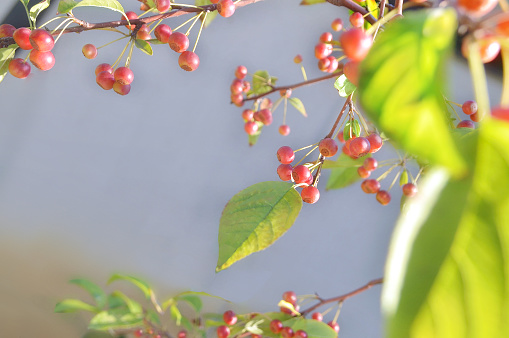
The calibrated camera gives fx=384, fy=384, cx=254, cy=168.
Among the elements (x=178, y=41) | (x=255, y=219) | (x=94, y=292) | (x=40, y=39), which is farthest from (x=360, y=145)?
(x=94, y=292)

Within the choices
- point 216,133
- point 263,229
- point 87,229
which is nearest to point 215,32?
point 216,133

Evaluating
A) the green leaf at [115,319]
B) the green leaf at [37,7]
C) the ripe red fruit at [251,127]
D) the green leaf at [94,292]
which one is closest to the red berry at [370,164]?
the ripe red fruit at [251,127]

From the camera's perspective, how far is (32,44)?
0.41 metres

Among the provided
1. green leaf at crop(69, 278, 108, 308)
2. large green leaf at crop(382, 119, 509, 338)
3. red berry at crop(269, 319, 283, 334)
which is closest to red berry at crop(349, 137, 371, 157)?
large green leaf at crop(382, 119, 509, 338)

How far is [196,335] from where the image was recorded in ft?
3.94

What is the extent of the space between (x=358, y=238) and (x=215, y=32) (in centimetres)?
87

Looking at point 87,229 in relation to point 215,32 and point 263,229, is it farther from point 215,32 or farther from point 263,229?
point 263,229

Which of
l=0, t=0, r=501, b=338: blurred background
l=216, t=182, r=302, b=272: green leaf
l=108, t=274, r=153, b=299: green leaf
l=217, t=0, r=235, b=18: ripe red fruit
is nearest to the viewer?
l=216, t=182, r=302, b=272: green leaf

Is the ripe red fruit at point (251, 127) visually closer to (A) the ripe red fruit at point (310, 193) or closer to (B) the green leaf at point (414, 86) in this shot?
(A) the ripe red fruit at point (310, 193)

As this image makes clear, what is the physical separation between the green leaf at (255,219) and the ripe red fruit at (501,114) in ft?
0.68

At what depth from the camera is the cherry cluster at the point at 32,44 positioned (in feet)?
1.32

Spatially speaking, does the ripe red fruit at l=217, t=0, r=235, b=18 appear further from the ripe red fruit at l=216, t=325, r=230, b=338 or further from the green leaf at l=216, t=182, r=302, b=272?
the ripe red fruit at l=216, t=325, r=230, b=338

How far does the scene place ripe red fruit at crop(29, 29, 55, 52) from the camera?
1.30ft

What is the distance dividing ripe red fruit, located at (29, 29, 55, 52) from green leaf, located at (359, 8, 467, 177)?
0.38 meters
